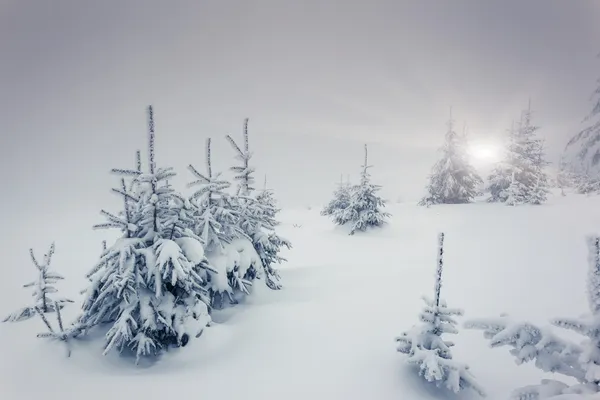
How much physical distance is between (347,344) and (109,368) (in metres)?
5.35

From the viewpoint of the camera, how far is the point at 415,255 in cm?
1483

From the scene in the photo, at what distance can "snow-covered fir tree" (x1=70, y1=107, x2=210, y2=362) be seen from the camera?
21.4 ft

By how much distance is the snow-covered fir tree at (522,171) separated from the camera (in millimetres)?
26062

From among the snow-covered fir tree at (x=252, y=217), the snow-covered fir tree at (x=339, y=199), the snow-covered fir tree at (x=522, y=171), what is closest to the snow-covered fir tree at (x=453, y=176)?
the snow-covered fir tree at (x=522, y=171)

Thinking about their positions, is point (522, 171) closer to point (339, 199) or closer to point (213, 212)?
point (339, 199)

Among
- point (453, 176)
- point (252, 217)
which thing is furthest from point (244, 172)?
point (453, 176)

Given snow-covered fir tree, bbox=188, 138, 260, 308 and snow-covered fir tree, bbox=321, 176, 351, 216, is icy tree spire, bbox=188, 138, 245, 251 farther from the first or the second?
snow-covered fir tree, bbox=321, 176, 351, 216

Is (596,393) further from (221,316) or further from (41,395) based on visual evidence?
(41,395)

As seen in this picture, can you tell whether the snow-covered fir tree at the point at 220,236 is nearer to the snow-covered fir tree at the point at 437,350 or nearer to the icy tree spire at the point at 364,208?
the snow-covered fir tree at the point at 437,350

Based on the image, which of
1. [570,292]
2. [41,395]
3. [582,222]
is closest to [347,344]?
[41,395]

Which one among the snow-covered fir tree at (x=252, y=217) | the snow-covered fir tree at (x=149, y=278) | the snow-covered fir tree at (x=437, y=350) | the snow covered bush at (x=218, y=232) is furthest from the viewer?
the snow-covered fir tree at (x=252, y=217)

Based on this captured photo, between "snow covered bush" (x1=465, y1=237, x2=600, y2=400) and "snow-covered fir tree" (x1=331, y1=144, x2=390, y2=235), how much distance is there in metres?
16.6

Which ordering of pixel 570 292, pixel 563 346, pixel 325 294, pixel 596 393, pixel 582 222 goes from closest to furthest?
pixel 596 393, pixel 563 346, pixel 570 292, pixel 325 294, pixel 582 222

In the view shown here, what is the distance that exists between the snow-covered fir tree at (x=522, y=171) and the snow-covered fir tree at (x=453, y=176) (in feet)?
6.06
